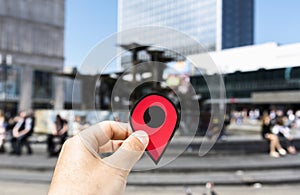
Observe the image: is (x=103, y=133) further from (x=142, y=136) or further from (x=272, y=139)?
(x=272, y=139)

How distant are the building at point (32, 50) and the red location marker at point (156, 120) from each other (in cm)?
4355

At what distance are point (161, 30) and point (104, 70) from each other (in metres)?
0.23

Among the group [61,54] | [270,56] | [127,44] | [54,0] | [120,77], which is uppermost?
[54,0]

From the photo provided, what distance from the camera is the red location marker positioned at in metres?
0.99

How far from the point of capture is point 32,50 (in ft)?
152

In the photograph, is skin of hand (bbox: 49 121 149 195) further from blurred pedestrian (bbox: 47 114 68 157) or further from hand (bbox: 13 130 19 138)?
hand (bbox: 13 130 19 138)

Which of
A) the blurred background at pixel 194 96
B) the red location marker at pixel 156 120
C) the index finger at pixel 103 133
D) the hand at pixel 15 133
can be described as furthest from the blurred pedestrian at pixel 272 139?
the red location marker at pixel 156 120

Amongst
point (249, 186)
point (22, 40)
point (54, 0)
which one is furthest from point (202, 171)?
point (54, 0)

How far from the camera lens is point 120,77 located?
116cm

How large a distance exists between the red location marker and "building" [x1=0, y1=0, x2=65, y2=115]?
143 ft

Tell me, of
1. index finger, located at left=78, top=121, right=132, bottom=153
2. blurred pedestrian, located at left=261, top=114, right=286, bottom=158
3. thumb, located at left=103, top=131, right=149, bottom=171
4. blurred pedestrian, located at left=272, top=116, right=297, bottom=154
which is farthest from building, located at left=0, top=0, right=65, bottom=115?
thumb, located at left=103, top=131, right=149, bottom=171

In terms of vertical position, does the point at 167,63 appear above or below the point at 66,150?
above

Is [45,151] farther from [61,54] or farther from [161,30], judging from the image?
[61,54]

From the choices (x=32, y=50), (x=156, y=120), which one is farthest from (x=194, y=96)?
(x=32, y=50)
